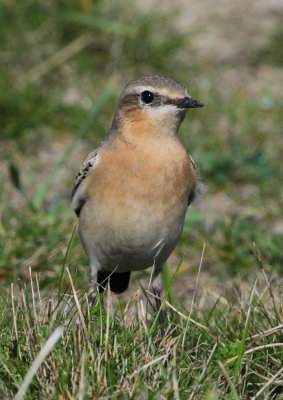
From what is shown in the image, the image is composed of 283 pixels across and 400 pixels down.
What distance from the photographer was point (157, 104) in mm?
4859

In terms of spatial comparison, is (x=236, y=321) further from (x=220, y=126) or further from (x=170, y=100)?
(x=220, y=126)

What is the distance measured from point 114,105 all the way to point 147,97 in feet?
12.0

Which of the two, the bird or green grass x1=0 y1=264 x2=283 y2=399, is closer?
green grass x1=0 y1=264 x2=283 y2=399

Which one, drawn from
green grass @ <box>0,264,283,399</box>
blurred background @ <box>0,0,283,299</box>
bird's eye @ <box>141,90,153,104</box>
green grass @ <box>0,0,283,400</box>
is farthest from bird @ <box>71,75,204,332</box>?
blurred background @ <box>0,0,283,299</box>

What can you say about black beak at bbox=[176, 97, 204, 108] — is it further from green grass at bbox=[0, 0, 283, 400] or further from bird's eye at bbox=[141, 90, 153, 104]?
green grass at bbox=[0, 0, 283, 400]

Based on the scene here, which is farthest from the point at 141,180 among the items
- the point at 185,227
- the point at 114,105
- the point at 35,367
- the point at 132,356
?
the point at 114,105

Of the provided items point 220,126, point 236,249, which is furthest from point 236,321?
point 220,126

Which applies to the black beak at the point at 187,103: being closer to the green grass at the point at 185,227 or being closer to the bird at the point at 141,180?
the bird at the point at 141,180

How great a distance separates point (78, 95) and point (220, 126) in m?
1.77

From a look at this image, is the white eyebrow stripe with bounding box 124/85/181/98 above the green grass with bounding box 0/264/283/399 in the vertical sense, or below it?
above

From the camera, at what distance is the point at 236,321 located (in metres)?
4.62

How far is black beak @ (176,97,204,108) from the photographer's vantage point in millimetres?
4699

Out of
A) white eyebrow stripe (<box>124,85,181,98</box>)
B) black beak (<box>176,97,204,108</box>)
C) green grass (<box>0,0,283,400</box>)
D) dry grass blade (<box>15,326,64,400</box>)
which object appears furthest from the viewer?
white eyebrow stripe (<box>124,85,181,98</box>)

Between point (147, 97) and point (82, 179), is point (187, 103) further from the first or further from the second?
point (82, 179)
